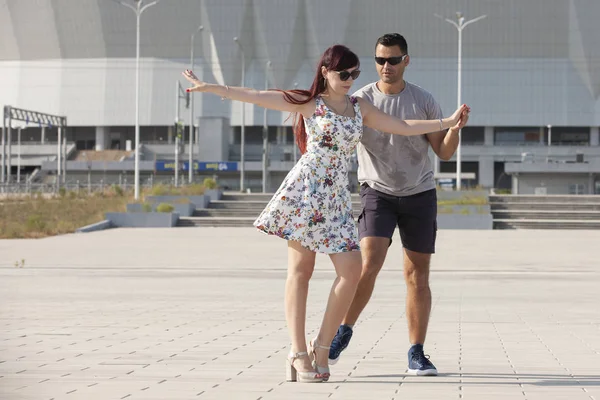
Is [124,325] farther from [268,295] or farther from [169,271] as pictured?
[169,271]

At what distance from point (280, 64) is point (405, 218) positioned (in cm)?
8744

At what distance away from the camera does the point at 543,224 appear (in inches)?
1570

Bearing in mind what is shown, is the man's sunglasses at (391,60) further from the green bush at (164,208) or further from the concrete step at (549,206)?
the concrete step at (549,206)

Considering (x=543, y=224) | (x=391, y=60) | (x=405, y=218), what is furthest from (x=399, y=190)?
(x=543, y=224)

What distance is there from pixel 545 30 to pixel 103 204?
57.6 m

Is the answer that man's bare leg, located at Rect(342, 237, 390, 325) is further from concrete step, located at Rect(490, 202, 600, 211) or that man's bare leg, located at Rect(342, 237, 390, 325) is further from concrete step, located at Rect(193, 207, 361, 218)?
concrete step, located at Rect(490, 202, 600, 211)

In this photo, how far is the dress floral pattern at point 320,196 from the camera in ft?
21.5

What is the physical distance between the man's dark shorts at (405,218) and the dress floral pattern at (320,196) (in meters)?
0.60

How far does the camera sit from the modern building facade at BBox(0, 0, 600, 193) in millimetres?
92188

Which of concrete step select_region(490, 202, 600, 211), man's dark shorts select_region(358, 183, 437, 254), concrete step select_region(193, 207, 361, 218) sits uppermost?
man's dark shorts select_region(358, 183, 437, 254)

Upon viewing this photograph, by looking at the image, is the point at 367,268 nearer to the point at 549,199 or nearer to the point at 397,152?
the point at 397,152

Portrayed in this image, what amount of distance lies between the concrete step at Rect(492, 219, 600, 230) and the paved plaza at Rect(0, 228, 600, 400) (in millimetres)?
19473

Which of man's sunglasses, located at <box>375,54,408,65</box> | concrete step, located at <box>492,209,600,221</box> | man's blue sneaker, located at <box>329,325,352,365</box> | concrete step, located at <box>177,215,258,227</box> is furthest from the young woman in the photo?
concrete step, located at <box>492,209,600,221</box>

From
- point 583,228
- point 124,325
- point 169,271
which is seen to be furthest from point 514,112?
point 124,325
